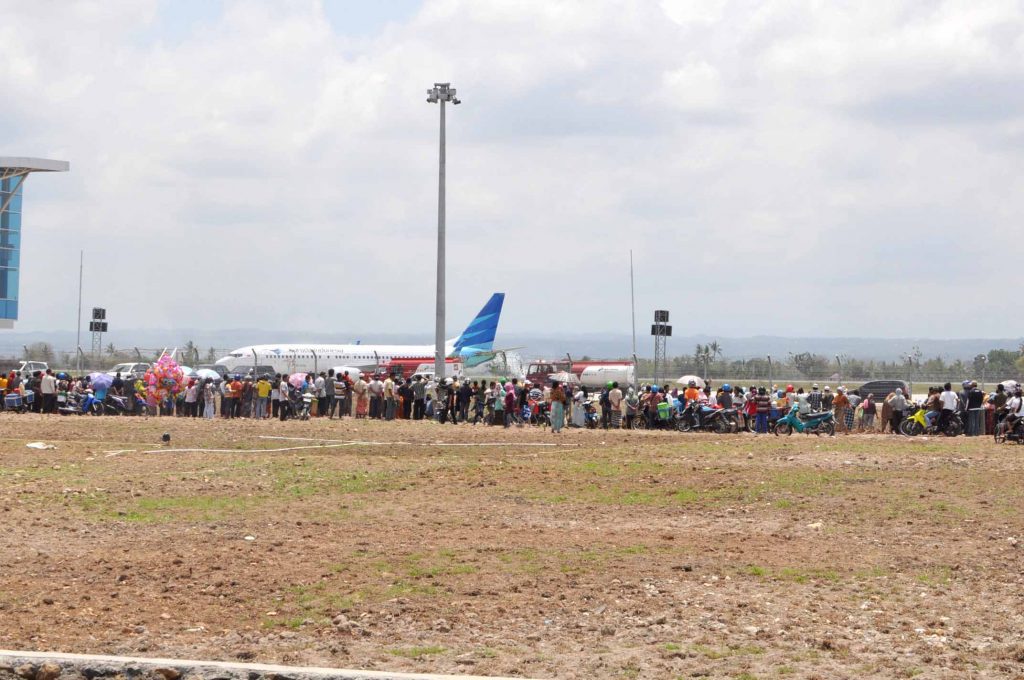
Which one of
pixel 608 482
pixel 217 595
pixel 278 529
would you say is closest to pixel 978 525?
pixel 608 482

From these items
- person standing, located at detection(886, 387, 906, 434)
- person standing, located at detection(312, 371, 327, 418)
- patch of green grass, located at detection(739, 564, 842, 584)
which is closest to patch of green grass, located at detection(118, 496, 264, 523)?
patch of green grass, located at detection(739, 564, 842, 584)

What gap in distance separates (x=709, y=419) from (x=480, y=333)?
5044 cm

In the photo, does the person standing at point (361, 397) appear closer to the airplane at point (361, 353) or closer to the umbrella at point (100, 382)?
the umbrella at point (100, 382)

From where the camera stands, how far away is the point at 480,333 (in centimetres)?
8388

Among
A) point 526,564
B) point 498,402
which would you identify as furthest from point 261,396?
point 526,564

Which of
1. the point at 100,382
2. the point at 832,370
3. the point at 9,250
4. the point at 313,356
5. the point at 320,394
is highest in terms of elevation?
the point at 9,250

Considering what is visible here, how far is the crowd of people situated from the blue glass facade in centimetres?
2874

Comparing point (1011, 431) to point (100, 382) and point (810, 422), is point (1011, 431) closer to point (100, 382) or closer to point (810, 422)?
point (810, 422)

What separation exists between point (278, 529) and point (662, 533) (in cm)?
419

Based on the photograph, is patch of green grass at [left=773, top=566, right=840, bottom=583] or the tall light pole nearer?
patch of green grass at [left=773, top=566, right=840, bottom=583]

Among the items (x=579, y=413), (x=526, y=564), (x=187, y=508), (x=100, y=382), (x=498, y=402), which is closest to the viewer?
(x=526, y=564)

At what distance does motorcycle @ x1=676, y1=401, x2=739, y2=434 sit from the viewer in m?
33.9

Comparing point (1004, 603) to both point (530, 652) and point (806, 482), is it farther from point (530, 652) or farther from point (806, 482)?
point (806, 482)

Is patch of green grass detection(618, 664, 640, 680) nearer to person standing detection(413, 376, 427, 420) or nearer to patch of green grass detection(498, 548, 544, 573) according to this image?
patch of green grass detection(498, 548, 544, 573)
